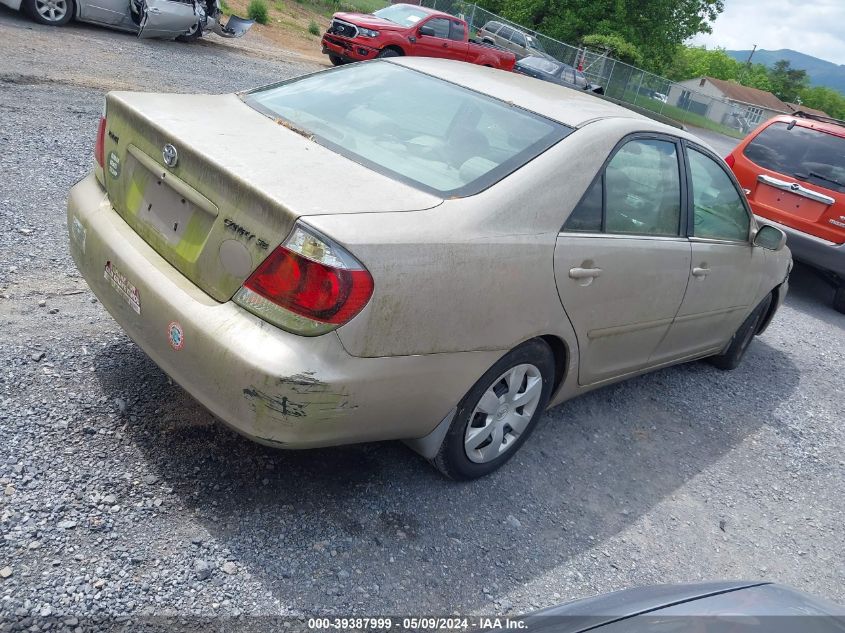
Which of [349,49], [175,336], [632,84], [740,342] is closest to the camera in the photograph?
[175,336]

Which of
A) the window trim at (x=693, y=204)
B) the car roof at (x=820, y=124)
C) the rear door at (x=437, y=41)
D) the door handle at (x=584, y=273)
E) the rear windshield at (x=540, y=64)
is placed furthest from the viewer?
the rear windshield at (x=540, y=64)

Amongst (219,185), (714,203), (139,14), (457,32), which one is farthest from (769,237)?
(457,32)

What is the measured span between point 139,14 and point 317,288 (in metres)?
12.5

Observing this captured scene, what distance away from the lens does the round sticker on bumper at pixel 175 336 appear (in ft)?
8.64

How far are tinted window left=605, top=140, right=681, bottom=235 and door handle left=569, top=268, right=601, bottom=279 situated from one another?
231 millimetres

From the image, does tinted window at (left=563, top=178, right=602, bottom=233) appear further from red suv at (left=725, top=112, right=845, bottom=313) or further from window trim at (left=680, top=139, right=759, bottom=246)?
red suv at (left=725, top=112, right=845, bottom=313)

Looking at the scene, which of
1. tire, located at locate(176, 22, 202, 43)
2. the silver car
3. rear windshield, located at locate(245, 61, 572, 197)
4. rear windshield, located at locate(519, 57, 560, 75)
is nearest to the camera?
rear windshield, located at locate(245, 61, 572, 197)

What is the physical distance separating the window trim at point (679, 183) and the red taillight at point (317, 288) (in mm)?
1086

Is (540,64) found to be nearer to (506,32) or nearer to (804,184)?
(506,32)

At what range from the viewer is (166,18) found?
13.0 meters

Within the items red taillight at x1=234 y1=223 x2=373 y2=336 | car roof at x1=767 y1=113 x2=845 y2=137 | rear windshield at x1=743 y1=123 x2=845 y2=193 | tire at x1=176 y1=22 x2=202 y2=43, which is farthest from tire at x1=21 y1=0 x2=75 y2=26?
red taillight at x1=234 y1=223 x2=373 y2=336

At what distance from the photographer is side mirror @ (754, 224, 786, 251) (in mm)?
4695

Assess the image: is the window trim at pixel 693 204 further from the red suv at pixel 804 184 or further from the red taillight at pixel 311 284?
the red suv at pixel 804 184

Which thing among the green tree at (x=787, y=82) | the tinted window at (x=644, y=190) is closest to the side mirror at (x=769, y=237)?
the tinted window at (x=644, y=190)
